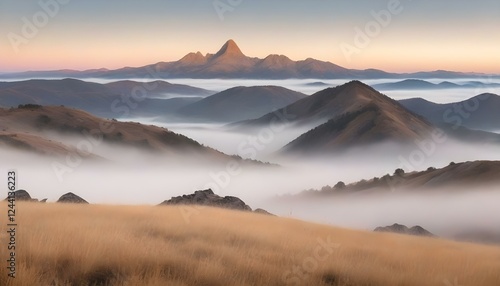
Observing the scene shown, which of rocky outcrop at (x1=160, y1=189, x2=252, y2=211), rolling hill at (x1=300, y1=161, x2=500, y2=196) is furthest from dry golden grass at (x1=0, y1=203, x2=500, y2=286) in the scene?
rolling hill at (x1=300, y1=161, x2=500, y2=196)

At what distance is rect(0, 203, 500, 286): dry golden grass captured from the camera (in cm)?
1041

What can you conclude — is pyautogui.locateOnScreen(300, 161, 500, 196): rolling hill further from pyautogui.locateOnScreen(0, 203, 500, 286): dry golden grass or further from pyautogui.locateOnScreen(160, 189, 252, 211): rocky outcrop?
pyautogui.locateOnScreen(0, 203, 500, 286): dry golden grass

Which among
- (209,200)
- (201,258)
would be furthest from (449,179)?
(201,258)

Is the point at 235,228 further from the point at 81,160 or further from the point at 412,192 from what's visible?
the point at 81,160

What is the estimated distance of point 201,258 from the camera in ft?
39.9

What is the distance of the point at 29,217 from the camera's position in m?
16.2

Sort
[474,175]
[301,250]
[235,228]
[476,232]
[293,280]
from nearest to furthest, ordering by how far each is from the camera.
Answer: [293,280] < [301,250] < [235,228] < [476,232] < [474,175]

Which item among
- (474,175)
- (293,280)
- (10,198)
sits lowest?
(293,280)


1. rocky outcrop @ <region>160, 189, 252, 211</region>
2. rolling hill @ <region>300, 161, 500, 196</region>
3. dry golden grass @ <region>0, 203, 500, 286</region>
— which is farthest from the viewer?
rolling hill @ <region>300, 161, 500, 196</region>

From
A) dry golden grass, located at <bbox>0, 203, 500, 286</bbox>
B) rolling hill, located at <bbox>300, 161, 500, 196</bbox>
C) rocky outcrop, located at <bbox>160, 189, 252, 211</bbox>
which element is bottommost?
dry golden grass, located at <bbox>0, 203, 500, 286</bbox>

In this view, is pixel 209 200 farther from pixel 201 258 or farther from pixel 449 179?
pixel 449 179

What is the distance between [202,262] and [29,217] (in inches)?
297

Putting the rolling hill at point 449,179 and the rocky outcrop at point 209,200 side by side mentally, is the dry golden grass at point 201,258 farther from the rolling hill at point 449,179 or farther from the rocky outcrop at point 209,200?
the rolling hill at point 449,179

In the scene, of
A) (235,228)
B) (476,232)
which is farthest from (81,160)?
(235,228)
